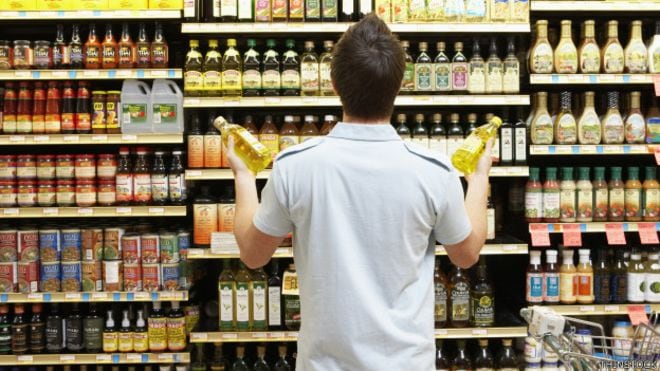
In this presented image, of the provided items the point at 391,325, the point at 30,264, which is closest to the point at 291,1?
the point at 30,264

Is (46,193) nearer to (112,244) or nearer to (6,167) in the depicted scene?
(6,167)

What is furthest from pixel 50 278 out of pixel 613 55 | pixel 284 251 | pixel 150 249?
pixel 613 55

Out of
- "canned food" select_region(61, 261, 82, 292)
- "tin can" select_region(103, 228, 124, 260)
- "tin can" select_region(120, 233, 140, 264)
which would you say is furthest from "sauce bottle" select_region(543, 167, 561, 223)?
"canned food" select_region(61, 261, 82, 292)

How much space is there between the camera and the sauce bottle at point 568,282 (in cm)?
362

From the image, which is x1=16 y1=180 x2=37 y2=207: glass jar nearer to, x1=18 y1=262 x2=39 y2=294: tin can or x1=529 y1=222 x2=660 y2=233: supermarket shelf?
x1=18 y1=262 x2=39 y2=294: tin can

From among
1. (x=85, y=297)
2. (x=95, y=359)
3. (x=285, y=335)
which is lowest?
(x=95, y=359)

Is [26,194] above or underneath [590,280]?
above

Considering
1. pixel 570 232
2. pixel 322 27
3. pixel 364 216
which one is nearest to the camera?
pixel 364 216

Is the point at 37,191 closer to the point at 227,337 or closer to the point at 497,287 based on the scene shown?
the point at 227,337

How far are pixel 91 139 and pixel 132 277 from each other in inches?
28.6

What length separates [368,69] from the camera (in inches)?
57.4

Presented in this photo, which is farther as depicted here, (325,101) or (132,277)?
(132,277)

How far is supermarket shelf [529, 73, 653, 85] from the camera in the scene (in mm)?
3551

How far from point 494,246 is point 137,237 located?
181 centimetres
